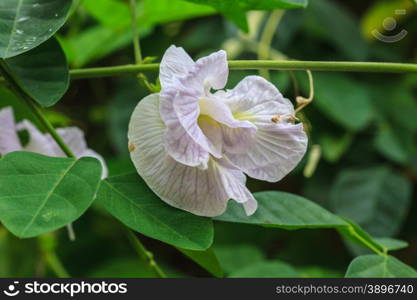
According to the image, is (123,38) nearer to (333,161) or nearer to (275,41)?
(275,41)

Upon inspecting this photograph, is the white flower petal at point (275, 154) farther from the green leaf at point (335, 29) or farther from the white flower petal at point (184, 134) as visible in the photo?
the green leaf at point (335, 29)

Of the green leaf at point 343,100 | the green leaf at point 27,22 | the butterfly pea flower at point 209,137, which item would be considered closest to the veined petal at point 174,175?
the butterfly pea flower at point 209,137

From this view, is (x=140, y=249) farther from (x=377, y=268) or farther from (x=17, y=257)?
(x=17, y=257)

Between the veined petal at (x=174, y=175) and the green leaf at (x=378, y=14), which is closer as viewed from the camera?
the veined petal at (x=174, y=175)

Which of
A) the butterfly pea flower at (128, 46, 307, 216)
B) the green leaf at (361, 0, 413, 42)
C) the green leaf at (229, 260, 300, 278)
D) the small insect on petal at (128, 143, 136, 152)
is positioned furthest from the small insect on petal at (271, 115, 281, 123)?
the green leaf at (361, 0, 413, 42)

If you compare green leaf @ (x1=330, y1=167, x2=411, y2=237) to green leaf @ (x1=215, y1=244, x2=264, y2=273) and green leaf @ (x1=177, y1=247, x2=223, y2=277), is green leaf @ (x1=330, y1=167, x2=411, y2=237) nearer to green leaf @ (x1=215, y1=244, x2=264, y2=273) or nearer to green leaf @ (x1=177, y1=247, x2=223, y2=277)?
green leaf @ (x1=215, y1=244, x2=264, y2=273)

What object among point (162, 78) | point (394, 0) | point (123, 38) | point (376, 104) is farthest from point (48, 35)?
point (394, 0)
